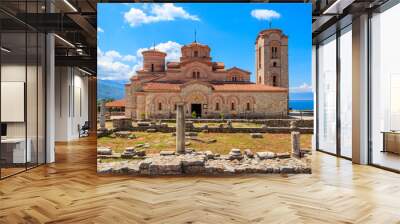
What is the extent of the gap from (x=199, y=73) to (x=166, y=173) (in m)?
2.14

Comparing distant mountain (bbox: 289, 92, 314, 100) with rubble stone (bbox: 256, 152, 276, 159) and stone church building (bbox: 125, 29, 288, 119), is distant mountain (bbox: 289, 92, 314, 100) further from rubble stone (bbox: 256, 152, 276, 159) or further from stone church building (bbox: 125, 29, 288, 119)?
rubble stone (bbox: 256, 152, 276, 159)

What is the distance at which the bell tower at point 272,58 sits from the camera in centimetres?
693

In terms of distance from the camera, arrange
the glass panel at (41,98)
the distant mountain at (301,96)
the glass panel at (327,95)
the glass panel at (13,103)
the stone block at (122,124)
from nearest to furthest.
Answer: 1. the glass panel at (13,103)
2. the stone block at (122,124)
3. the distant mountain at (301,96)
4. the glass panel at (41,98)
5. the glass panel at (327,95)

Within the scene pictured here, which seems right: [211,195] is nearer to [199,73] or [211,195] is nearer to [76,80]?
[199,73]

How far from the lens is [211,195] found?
520 cm

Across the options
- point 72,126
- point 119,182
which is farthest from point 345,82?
point 72,126

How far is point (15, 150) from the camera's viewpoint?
22.3 feet

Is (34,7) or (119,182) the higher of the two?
(34,7)

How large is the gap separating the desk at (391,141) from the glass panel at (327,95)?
2550 mm

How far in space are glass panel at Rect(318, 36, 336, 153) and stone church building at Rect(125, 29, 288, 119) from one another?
3.42 metres

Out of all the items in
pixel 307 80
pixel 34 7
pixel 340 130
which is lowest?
pixel 340 130

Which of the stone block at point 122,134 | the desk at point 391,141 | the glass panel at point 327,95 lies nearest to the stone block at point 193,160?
the stone block at point 122,134

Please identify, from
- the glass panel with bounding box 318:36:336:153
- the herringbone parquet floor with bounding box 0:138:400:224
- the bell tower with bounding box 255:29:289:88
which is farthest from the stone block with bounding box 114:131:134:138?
the glass panel with bounding box 318:36:336:153

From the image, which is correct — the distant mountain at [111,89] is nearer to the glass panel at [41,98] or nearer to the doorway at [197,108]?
the doorway at [197,108]
